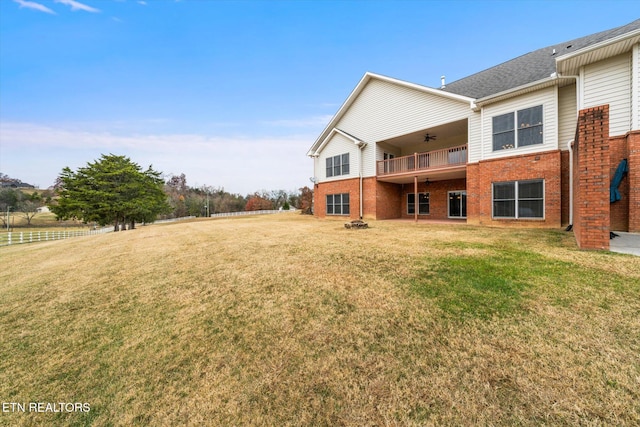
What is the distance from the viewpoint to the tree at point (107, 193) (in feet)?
81.5

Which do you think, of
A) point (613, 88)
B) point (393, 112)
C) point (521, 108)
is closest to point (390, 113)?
A: point (393, 112)

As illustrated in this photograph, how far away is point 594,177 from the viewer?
507 centimetres

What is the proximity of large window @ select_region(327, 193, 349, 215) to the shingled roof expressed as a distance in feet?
31.5

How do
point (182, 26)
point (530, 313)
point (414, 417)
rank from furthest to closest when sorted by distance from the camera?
point (182, 26) < point (530, 313) < point (414, 417)

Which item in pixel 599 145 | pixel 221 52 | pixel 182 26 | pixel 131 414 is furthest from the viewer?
pixel 221 52

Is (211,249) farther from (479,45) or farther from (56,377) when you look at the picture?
(479,45)

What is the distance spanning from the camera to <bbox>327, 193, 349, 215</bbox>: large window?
58.5 feet

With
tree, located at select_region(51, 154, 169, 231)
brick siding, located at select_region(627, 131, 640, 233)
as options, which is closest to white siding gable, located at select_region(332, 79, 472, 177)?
brick siding, located at select_region(627, 131, 640, 233)

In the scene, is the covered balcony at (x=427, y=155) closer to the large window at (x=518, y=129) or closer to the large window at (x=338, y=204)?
the large window at (x=518, y=129)

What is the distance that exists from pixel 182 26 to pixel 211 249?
18656 millimetres

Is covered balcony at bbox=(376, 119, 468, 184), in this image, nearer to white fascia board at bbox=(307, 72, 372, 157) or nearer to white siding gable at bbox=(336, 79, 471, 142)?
white siding gable at bbox=(336, 79, 471, 142)

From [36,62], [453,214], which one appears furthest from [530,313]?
[36,62]

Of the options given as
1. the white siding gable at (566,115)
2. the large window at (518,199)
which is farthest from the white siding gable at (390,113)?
the large window at (518,199)

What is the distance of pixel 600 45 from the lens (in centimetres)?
716
